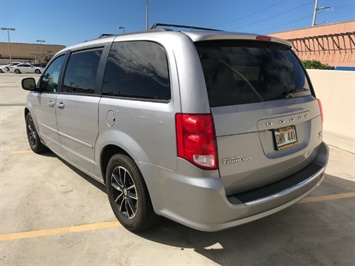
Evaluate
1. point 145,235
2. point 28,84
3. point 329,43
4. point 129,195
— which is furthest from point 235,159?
point 329,43

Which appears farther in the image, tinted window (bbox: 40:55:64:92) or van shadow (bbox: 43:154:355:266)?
tinted window (bbox: 40:55:64:92)

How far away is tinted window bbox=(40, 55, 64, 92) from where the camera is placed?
428 cm

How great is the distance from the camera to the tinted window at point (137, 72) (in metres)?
2.51

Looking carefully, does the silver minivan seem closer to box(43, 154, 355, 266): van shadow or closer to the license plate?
the license plate

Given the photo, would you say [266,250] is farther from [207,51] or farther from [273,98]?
[207,51]

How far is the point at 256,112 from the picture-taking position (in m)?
2.43

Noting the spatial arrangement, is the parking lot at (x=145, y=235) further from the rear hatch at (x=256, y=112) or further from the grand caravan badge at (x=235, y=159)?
the grand caravan badge at (x=235, y=159)

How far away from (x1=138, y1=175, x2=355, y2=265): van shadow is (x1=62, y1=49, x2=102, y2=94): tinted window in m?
1.77

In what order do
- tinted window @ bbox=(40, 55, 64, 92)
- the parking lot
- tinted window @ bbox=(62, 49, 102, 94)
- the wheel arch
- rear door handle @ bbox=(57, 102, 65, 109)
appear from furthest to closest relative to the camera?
tinted window @ bbox=(40, 55, 64, 92) → rear door handle @ bbox=(57, 102, 65, 109) → tinted window @ bbox=(62, 49, 102, 94) → the wheel arch → the parking lot

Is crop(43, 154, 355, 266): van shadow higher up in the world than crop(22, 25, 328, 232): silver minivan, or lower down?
lower down

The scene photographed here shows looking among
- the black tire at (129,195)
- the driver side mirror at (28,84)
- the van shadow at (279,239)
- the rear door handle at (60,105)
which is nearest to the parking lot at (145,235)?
the van shadow at (279,239)

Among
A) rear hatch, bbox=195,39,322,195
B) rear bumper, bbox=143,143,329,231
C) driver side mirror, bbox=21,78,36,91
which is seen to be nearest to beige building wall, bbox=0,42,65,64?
driver side mirror, bbox=21,78,36,91

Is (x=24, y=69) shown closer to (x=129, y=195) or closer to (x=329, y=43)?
(x=329, y=43)

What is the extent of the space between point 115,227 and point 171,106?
5.17ft
